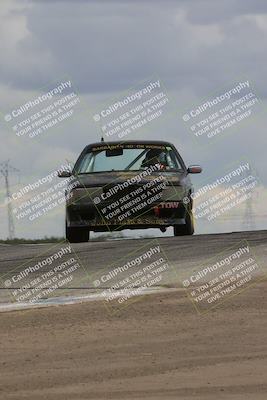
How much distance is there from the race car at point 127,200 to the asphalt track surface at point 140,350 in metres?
6.57

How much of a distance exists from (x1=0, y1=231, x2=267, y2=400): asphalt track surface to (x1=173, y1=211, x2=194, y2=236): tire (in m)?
Result: 7.50

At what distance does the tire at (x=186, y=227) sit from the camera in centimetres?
2433

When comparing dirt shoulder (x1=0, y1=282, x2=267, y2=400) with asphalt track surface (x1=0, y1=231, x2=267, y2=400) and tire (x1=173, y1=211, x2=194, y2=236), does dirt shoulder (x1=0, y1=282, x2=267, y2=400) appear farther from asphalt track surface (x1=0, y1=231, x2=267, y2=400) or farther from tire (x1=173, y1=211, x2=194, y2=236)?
tire (x1=173, y1=211, x2=194, y2=236)

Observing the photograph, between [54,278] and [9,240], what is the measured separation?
20.7 m

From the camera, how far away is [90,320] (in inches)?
551

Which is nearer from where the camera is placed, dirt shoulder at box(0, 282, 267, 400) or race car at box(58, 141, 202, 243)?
dirt shoulder at box(0, 282, 267, 400)

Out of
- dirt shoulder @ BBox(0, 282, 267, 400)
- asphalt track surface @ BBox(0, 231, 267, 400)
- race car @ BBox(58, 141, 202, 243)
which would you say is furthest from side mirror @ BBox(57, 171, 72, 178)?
dirt shoulder @ BBox(0, 282, 267, 400)

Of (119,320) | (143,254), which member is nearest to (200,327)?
(119,320)

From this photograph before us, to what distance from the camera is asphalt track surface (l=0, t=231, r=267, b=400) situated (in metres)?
10.8

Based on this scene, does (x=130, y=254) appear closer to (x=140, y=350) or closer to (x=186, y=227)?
(x=186, y=227)

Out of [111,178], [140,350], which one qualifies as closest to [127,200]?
[111,178]

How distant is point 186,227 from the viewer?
24562 millimetres

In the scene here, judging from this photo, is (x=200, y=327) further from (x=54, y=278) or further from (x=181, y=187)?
(x=181, y=187)

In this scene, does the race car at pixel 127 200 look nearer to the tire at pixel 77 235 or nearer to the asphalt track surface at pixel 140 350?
the tire at pixel 77 235
